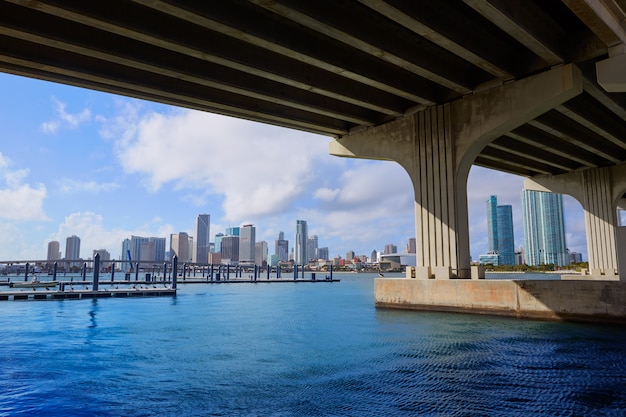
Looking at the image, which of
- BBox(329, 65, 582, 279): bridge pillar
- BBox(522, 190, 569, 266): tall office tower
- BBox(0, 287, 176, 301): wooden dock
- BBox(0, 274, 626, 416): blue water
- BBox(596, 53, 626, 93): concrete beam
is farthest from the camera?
BBox(522, 190, 569, 266): tall office tower

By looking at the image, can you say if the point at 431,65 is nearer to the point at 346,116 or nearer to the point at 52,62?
the point at 346,116

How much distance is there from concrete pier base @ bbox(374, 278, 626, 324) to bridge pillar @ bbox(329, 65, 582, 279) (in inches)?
55.1

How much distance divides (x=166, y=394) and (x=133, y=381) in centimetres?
180

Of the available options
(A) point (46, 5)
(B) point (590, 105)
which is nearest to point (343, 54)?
(A) point (46, 5)

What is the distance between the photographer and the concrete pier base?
753 inches

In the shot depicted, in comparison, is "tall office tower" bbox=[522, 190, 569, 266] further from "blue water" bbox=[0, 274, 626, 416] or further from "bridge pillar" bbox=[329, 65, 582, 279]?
"blue water" bbox=[0, 274, 626, 416]

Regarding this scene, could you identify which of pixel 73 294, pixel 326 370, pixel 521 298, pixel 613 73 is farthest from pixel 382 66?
pixel 73 294

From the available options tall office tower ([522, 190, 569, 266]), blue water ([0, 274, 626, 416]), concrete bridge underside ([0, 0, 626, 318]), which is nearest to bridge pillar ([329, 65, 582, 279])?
concrete bridge underside ([0, 0, 626, 318])

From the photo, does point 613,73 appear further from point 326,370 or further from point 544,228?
point 544,228

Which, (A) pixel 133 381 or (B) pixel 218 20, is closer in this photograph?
(A) pixel 133 381

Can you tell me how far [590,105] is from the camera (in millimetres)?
28922

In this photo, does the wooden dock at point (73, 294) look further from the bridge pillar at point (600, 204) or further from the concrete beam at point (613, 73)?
the concrete beam at point (613, 73)

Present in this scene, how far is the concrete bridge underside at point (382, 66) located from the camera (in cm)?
1683

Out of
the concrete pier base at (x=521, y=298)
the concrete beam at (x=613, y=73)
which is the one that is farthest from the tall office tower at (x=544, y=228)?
the concrete beam at (x=613, y=73)
